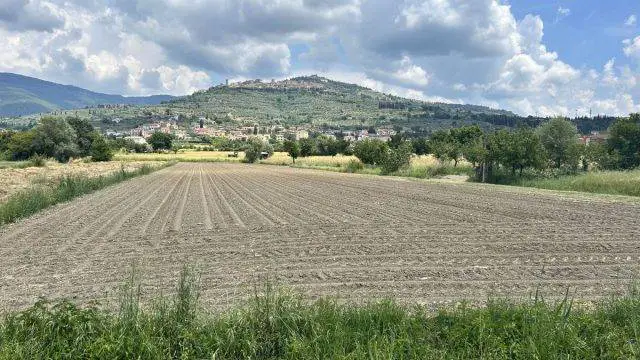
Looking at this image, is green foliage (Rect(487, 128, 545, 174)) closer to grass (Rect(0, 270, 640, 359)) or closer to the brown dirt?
the brown dirt

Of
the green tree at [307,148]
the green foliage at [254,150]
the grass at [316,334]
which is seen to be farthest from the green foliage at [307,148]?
the grass at [316,334]

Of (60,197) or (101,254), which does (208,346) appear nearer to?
(101,254)

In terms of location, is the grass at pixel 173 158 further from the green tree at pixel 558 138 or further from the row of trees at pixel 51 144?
the green tree at pixel 558 138

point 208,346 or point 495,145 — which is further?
point 495,145

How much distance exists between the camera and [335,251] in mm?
13328

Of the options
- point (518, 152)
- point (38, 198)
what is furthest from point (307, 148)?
point (38, 198)

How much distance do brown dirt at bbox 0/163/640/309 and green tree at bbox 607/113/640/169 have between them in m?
46.4

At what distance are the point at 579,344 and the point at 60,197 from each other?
90.7 ft

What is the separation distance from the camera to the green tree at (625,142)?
209 ft

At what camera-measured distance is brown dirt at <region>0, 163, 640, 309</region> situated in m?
9.59

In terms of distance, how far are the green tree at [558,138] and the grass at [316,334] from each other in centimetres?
5286

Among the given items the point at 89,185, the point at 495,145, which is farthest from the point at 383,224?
the point at 495,145

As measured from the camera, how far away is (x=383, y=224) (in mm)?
18578

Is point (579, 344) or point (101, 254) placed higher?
point (579, 344)
